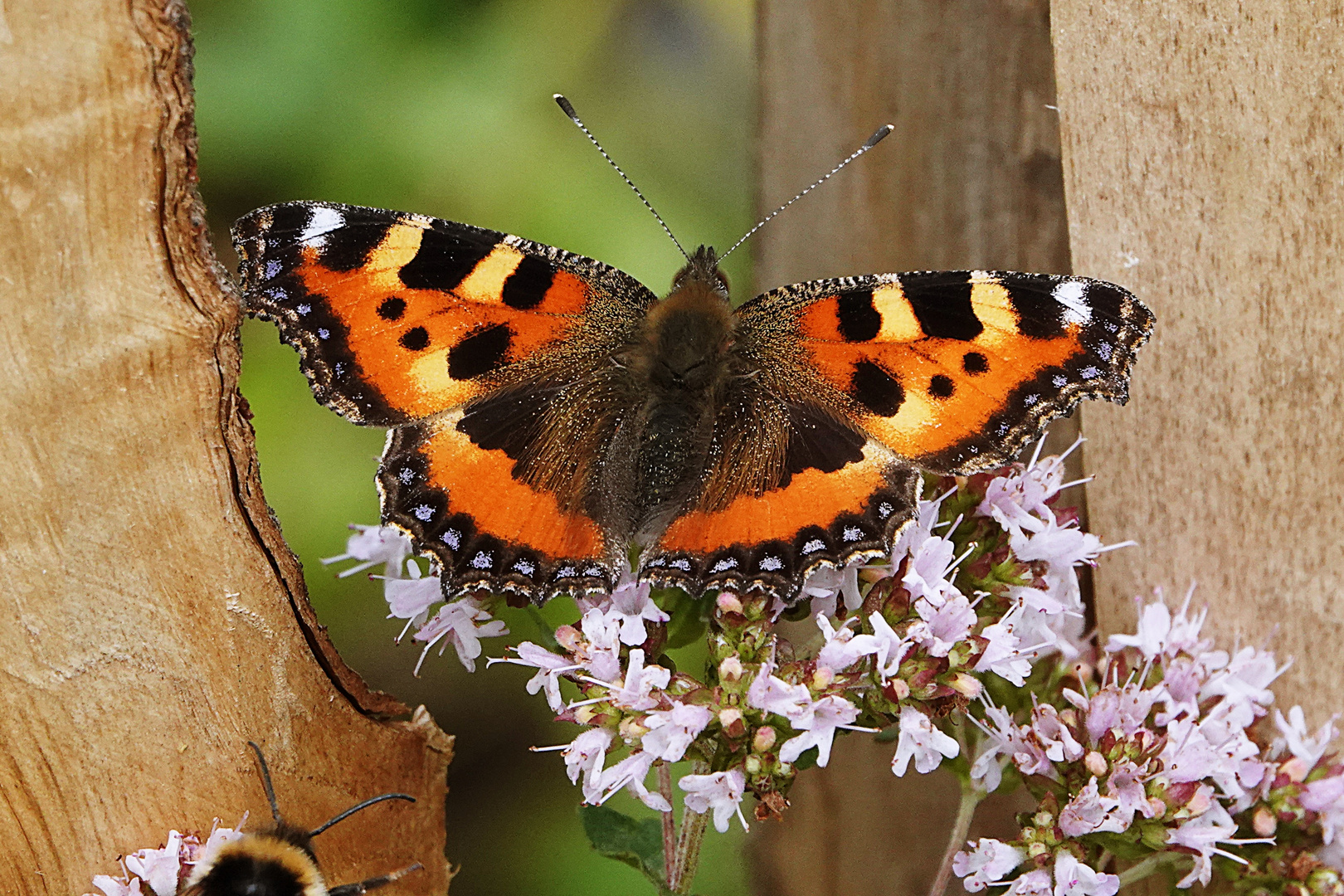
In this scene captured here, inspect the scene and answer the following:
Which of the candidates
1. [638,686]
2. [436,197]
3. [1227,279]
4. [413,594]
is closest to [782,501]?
[638,686]

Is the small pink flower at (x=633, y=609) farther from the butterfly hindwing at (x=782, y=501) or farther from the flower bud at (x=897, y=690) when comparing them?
the flower bud at (x=897, y=690)

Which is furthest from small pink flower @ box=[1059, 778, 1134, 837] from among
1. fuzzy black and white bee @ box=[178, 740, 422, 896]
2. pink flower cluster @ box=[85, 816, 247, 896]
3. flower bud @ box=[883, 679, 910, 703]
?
pink flower cluster @ box=[85, 816, 247, 896]

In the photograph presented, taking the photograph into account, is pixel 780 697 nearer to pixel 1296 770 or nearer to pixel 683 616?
pixel 683 616

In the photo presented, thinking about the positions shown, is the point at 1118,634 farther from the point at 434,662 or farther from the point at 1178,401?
the point at 434,662

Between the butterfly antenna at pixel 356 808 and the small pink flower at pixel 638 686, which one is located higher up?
the small pink flower at pixel 638 686

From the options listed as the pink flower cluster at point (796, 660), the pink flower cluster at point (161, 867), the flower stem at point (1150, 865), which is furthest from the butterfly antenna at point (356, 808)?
the flower stem at point (1150, 865)
